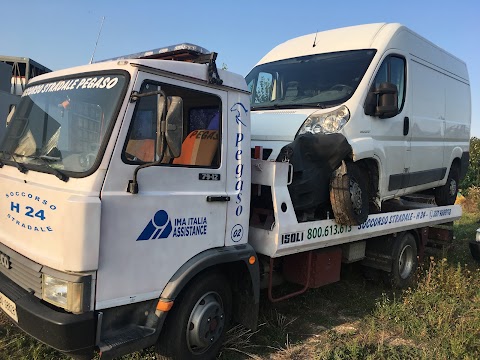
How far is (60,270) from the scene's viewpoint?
8.94 ft

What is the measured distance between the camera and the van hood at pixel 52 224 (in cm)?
261

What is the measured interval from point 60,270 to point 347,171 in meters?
2.90

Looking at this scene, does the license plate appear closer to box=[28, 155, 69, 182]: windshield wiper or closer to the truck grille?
the truck grille

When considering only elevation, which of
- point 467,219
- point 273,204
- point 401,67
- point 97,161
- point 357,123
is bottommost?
point 467,219

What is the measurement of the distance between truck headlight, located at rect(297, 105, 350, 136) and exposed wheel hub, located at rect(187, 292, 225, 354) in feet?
6.81

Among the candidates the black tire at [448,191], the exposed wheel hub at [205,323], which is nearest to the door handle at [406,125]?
the black tire at [448,191]

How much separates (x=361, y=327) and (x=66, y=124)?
3665 millimetres

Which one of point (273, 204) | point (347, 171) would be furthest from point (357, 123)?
point (273, 204)

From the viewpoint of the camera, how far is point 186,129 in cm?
348

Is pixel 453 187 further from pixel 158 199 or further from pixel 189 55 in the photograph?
pixel 158 199

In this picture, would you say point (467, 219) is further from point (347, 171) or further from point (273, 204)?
point (273, 204)

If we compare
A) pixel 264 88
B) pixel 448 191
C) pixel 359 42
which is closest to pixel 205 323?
pixel 264 88

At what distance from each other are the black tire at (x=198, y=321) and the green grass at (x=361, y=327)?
34 cm

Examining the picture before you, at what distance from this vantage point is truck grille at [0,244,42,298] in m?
2.89
